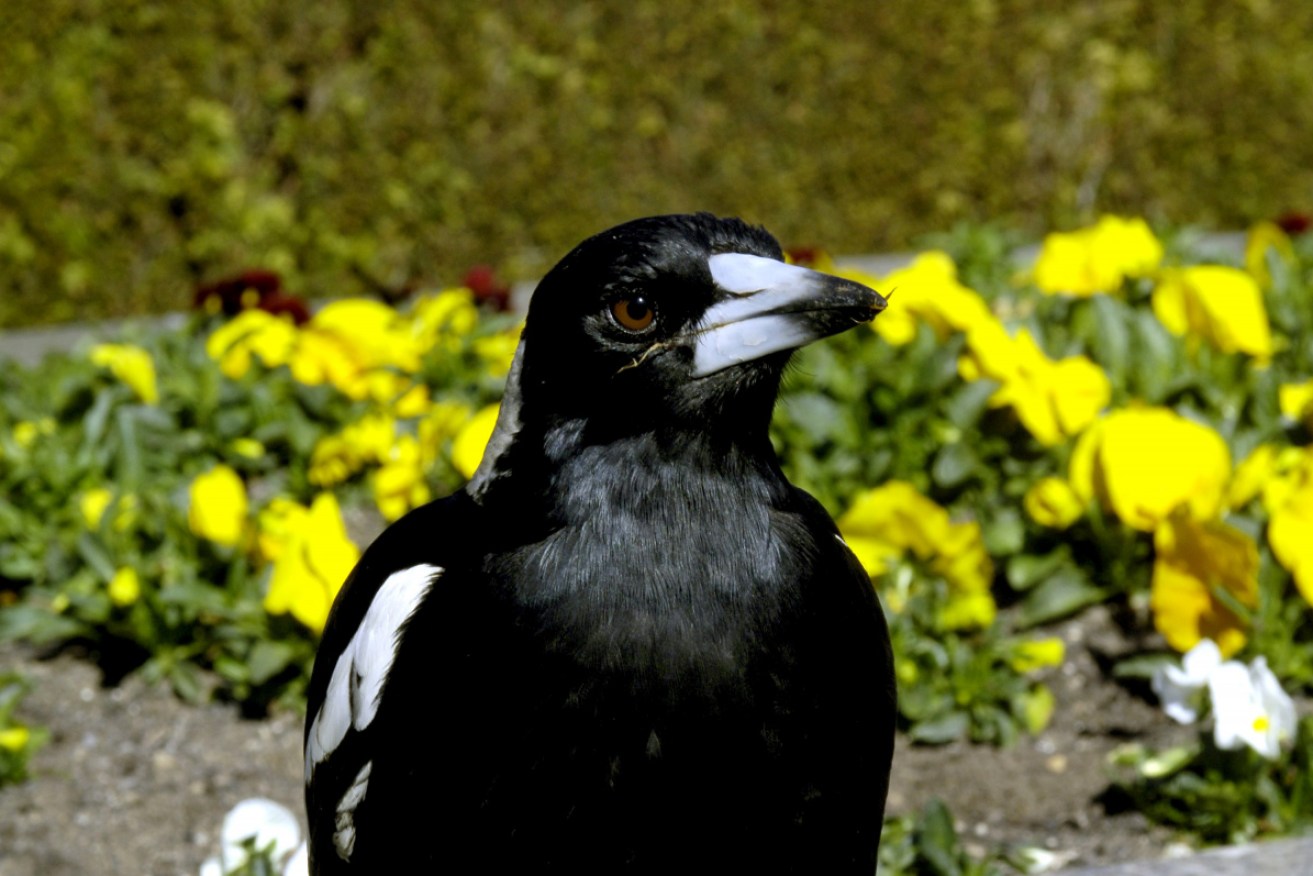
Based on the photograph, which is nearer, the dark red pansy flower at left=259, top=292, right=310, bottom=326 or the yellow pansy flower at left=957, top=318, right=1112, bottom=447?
the yellow pansy flower at left=957, top=318, right=1112, bottom=447

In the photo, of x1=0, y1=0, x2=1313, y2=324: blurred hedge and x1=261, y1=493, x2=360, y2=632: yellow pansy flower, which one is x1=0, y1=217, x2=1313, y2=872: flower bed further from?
x1=0, y1=0, x2=1313, y2=324: blurred hedge

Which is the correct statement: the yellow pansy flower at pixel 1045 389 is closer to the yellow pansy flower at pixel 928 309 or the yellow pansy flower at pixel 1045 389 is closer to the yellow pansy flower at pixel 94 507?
the yellow pansy flower at pixel 928 309

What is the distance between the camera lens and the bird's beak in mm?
1653

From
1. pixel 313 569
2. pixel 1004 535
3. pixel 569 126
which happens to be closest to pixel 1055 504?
pixel 1004 535

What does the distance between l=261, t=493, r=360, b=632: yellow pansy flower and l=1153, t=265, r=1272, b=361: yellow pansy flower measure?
2010 millimetres

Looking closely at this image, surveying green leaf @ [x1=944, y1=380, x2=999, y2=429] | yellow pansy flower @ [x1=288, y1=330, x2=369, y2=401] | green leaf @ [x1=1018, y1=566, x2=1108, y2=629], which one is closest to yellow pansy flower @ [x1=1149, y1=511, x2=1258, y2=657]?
green leaf @ [x1=1018, y1=566, x2=1108, y2=629]

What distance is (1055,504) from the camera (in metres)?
2.98

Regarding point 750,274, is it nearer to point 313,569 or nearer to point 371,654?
point 371,654

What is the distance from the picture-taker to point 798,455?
10.7 ft

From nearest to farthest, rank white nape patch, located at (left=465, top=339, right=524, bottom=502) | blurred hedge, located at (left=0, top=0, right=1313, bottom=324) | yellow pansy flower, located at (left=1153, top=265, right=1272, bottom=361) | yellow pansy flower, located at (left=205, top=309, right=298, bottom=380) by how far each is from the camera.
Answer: white nape patch, located at (left=465, top=339, right=524, bottom=502) < yellow pansy flower, located at (left=1153, top=265, right=1272, bottom=361) < yellow pansy flower, located at (left=205, top=309, right=298, bottom=380) < blurred hedge, located at (left=0, top=0, right=1313, bottom=324)

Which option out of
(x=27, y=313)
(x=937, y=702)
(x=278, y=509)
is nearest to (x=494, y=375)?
(x=278, y=509)

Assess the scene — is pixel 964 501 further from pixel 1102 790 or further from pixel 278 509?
pixel 278 509

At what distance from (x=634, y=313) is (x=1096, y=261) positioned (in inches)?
102

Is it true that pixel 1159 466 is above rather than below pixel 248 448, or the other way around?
below
